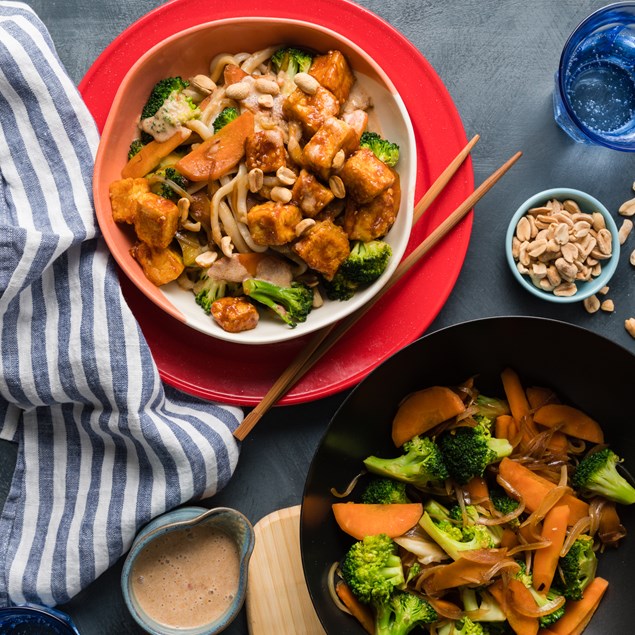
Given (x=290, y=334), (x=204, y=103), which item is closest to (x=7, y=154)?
(x=204, y=103)

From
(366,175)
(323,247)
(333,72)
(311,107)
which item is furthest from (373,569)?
(333,72)

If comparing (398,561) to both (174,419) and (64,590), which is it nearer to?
(174,419)

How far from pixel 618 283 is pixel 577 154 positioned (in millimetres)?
533

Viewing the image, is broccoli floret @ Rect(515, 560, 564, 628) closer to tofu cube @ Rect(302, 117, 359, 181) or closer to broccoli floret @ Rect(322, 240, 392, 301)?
broccoli floret @ Rect(322, 240, 392, 301)

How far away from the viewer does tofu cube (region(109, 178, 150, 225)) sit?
7.55 ft

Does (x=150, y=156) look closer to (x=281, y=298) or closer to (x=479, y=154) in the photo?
(x=281, y=298)

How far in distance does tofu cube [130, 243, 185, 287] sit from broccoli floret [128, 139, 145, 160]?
333 mm

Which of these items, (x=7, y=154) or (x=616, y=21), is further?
(x=616, y=21)

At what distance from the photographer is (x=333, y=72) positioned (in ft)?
7.64

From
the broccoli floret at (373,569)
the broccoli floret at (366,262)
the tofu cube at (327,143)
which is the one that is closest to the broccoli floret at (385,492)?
the broccoli floret at (373,569)

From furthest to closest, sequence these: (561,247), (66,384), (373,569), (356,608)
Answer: (561,247), (66,384), (356,608), (373,569)

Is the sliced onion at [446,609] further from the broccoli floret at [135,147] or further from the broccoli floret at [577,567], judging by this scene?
the broccoli floret at [135,147]

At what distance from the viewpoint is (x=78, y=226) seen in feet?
7.59

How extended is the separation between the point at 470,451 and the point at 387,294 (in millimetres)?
630
